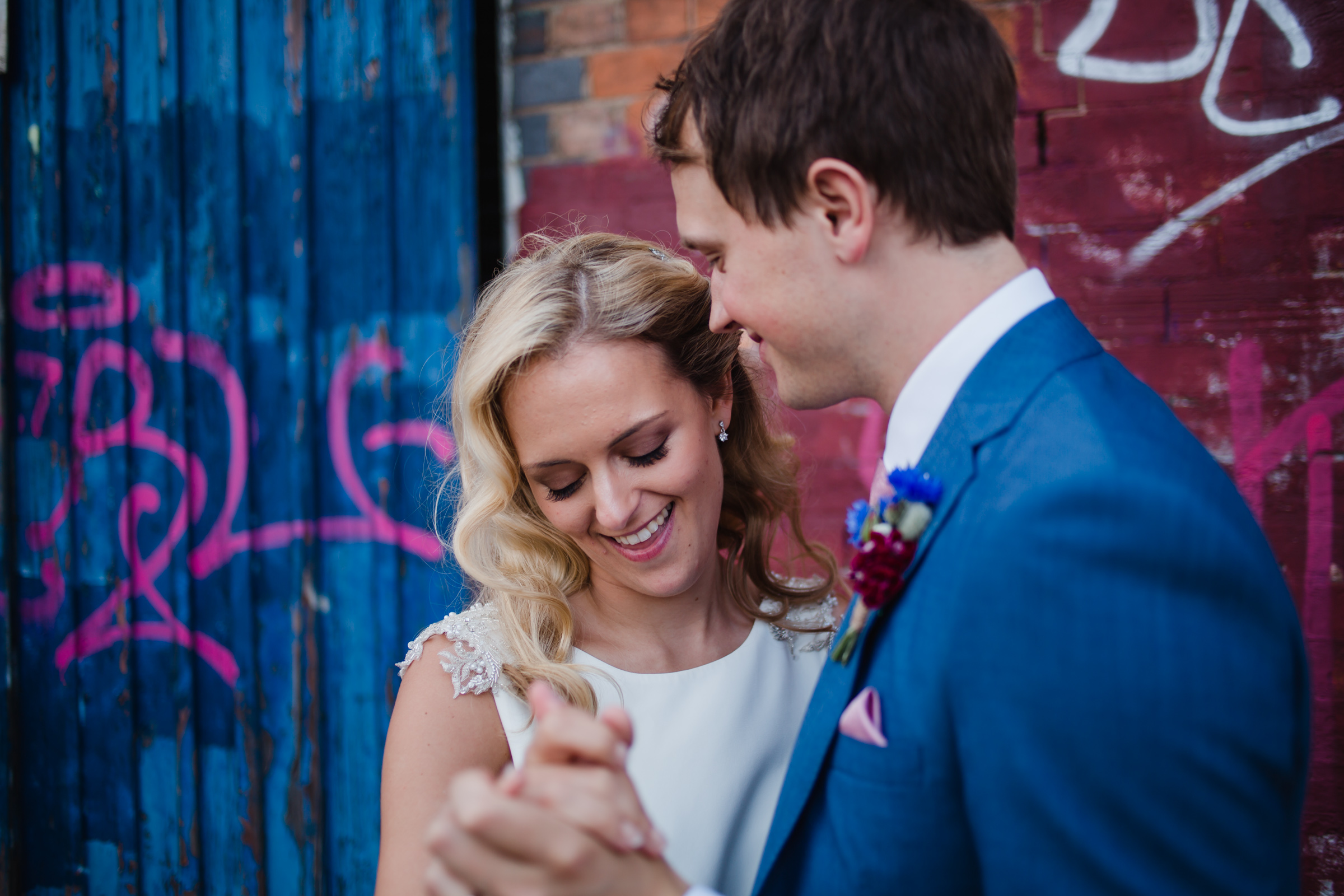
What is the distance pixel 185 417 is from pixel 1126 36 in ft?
9.50

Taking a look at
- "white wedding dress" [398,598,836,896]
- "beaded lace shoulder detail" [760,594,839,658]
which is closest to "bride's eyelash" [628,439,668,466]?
"white wedding dress" [398,598,836,896]

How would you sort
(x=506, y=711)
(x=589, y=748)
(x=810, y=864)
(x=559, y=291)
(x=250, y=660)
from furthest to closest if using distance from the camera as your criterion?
(x=250, y=660) → (x=559, y=291) → (x=506, y=711) → (x=810, y=864) → (x=589, y=748)

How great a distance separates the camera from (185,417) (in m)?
2.73

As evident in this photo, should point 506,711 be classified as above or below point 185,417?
below

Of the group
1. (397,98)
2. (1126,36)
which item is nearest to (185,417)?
(397,98)

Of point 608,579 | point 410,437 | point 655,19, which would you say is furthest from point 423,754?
point 655,19

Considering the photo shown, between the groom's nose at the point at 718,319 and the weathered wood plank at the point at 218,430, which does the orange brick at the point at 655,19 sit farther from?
the groom's nose at the point at 718,319

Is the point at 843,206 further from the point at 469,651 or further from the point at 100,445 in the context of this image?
the point at 100,445

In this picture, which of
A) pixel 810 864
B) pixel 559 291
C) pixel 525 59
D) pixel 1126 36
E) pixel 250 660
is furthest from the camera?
pixel 250 660

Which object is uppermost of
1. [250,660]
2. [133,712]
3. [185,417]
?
[185,417]

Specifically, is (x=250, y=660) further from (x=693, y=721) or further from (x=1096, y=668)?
(x=1096, y=668)

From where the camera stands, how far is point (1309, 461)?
2.04m

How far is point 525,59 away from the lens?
99.5 inches

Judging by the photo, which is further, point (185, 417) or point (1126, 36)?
point (185, 417)
